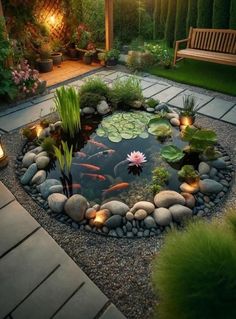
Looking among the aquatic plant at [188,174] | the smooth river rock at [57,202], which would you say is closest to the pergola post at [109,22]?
the aquatic plant at [188,174]

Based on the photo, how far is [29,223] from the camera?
7.48 ft

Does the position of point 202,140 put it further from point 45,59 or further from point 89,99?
point 45,59

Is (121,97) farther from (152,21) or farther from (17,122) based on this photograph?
(152,21)

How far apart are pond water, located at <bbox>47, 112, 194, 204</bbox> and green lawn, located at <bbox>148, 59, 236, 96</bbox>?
1.72 meters

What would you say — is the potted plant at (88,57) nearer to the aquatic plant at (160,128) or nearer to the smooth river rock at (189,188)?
the aquatic plant at (160,128)

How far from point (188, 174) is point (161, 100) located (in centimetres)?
206

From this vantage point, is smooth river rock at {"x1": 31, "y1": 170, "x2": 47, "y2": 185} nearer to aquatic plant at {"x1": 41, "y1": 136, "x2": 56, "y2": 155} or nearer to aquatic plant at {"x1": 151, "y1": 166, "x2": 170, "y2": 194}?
aquatic plant at {"x1": 41, "y1": 136, "x2": 56, "y2": 155}

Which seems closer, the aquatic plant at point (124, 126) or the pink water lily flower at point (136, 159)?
the pink water lily flower at point (136, 159)

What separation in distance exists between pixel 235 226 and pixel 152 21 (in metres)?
7.01

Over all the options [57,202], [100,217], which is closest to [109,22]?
[57,202]

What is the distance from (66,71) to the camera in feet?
18.9

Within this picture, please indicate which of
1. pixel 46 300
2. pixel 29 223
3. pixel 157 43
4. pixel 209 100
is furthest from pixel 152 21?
pixel 46 300

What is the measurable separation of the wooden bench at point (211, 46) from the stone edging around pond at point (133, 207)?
3.23m

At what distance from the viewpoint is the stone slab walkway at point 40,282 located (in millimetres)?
1681
